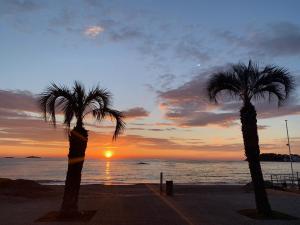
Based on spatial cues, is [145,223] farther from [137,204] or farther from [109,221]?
[137,204]

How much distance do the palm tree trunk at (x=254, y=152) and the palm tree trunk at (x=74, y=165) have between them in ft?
21.0

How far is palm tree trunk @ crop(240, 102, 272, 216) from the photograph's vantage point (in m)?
18.6

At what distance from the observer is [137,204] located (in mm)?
21984

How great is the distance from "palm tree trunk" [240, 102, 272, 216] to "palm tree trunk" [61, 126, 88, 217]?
641 cm

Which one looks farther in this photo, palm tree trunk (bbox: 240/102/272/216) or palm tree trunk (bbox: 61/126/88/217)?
palm tree trunk (bbox: 240/102/272/216)

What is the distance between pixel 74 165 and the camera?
58.6ft

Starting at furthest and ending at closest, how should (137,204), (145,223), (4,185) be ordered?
(4,185), (137,204), (145,223)

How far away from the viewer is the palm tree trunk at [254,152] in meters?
18.6

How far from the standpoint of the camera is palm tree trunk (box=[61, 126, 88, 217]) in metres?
17.7

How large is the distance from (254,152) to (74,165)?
23.2 ft

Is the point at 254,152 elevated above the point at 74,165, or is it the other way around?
the point at 254,152

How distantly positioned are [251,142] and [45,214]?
863 cm

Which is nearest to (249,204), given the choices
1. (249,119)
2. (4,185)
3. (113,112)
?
(249,119)

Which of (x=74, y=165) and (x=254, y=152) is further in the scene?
(x=254, y=152)
